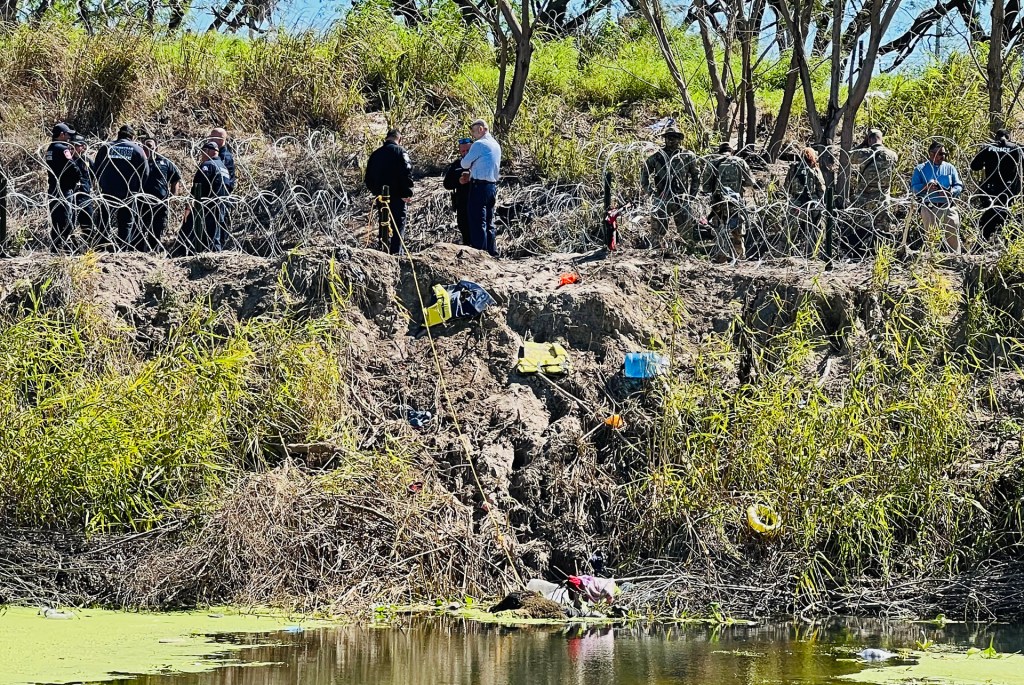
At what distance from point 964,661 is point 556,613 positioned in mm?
2810

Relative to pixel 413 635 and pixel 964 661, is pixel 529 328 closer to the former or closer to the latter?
pixel 413 635

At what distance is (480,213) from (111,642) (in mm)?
6543

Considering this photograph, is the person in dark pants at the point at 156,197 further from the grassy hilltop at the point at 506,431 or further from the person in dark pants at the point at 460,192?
the person in dark pants at the point at 460,192

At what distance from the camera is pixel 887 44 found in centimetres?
2230

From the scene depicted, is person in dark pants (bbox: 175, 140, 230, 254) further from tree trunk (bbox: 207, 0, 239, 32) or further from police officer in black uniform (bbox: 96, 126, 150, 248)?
tree trunk (bbox: 207, 0, 239, 32)

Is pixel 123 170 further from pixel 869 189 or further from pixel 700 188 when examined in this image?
pixel 869 189

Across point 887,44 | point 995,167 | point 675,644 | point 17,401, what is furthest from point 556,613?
point 887,44

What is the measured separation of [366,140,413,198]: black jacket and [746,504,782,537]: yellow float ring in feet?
17.0

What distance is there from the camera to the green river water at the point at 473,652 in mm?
8781

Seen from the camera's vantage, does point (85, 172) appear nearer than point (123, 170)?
No

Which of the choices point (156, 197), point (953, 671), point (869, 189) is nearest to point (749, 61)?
point (869, 189)

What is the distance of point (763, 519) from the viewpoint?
1173cm

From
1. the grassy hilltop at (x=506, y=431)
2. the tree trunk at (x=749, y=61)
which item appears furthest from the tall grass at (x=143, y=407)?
the tree trunk at (x=749, y=61)

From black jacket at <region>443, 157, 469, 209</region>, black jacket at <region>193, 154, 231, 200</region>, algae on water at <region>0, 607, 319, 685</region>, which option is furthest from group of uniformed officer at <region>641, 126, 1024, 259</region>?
algae on water at <region>0, 607, 319, 685</region>
